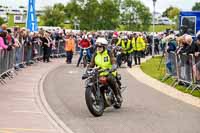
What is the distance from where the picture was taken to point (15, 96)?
1738 cm

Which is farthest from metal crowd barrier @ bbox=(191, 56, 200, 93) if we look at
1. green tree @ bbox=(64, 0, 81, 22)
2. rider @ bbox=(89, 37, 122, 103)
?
green tree @ bbox=(64, 0, 81, 22)

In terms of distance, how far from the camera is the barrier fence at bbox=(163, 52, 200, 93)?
18880 millimetres

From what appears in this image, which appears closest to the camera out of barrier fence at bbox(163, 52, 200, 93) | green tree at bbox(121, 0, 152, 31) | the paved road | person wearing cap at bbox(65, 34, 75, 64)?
the paved road

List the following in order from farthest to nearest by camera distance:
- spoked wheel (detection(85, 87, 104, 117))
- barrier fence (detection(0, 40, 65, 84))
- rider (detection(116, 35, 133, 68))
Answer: rider (detection(116, 35, 133, 68)) → barrier fence (detection(0, 40, 65, 84)) → spoked wheel (detection(85, 87, 104, 117))

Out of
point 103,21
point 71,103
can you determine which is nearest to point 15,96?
point 71,103

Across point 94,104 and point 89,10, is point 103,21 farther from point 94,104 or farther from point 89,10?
point 94,104

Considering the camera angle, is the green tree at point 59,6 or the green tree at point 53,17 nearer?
the green tree at point 59,6

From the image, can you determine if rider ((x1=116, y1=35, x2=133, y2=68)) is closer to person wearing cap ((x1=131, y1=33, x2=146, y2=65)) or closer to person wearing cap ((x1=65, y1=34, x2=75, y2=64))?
person wearing cap ((x1=131, y1=33, x2=146, y2=65))

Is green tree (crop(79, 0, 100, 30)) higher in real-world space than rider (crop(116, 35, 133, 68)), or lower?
higher

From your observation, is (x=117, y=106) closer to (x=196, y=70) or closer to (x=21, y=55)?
(x=196, y=70)

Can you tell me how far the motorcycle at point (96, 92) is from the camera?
44.9 ft

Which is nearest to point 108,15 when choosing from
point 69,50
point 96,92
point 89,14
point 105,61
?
point 89,14

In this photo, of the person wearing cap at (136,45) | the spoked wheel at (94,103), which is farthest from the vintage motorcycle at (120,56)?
the spoked wheel at (94,103)

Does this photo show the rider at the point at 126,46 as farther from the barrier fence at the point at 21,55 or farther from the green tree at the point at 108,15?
the green tree at the point at 108,15
